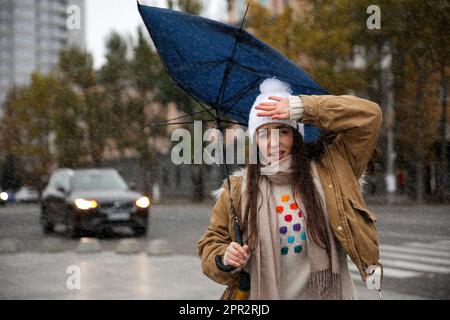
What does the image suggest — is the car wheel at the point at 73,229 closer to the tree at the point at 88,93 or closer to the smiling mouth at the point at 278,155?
the smiling mouth at the point at 278,155

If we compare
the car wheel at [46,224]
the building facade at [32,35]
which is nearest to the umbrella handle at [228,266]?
the car wheel at [46,224]

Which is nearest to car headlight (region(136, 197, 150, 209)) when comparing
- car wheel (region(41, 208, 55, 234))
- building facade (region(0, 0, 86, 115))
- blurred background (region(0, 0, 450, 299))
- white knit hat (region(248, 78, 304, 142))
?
blurred background (region(0, 0, 450, 299))

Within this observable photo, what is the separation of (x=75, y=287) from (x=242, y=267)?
210 inches

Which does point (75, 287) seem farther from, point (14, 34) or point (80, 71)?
point (14, 34)

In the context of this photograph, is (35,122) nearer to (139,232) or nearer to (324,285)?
(139,232)

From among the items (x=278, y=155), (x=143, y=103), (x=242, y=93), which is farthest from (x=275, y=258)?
(x=143, y=103)

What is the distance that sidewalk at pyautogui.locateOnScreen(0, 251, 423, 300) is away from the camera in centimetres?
697

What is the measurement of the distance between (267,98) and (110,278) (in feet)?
19.8

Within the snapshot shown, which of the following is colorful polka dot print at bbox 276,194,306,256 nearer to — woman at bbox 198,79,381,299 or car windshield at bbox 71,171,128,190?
woman at bbox 198,79,381,299

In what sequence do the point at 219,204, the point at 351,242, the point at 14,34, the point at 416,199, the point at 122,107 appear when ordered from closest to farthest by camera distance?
1. the point at 351,242
2. the point at 219,204
3. the point at 416,199
4. the point at 122,107
5. the point at 14,34
